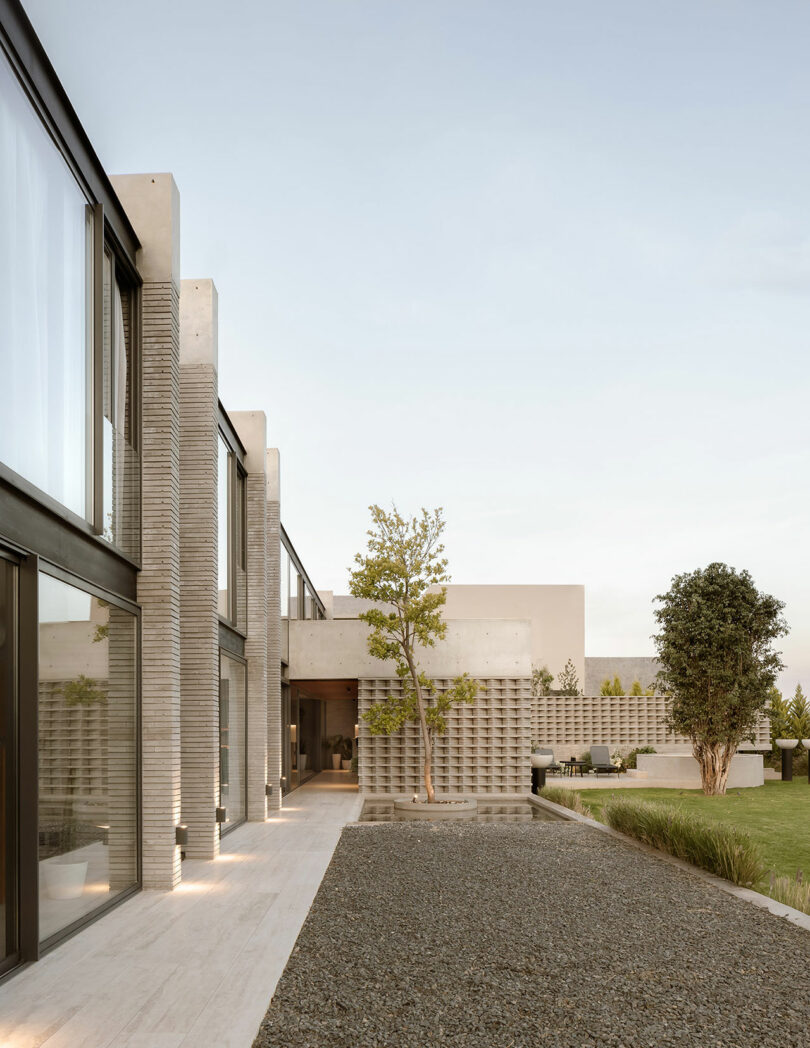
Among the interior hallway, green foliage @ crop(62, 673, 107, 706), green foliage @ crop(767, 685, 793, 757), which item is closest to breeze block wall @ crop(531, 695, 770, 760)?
green foliage @ crop(767, 685, 793, 757)

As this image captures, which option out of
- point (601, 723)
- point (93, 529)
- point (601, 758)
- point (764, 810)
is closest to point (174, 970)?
point (93, 529)

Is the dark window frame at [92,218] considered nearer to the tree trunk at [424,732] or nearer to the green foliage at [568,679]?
the tree trunk at [424,732]

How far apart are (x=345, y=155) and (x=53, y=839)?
11.0 metres

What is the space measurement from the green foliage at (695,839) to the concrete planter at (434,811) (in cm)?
395

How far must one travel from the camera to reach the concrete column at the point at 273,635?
1670 centimetres

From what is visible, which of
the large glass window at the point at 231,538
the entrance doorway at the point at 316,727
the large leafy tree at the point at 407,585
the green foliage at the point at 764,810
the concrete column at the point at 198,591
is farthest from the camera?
the entrance doorway at the point at 316,727

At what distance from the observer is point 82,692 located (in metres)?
7.16

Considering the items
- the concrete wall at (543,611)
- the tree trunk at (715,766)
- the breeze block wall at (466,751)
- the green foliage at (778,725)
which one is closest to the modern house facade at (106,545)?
the breeze block wall at (466,751)

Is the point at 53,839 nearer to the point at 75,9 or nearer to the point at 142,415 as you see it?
the point at 142,415

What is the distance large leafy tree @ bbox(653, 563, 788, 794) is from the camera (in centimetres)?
1984

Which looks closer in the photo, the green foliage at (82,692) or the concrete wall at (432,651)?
the green foliage at (82,692)

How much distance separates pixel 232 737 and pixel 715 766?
444 inches

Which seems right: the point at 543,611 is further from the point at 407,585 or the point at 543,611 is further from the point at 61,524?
the point at 61,524

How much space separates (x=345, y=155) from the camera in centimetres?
1434
